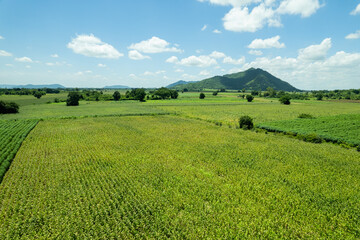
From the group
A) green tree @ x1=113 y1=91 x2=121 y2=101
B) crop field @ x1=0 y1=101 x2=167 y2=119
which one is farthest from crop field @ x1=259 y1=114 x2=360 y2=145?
green tree @ x1=113 y1=91 x2=121 y2=101

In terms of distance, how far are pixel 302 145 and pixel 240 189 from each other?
70.6 ft

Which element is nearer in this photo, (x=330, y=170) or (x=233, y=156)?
(x=330, y=170)

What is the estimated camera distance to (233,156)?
2572cm

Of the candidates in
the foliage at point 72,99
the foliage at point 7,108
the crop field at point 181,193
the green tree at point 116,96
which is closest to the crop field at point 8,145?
the crop field at point 181,193

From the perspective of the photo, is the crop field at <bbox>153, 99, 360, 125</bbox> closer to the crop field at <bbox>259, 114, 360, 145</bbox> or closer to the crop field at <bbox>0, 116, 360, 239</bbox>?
the crop field at <bbox>259, 114, 360, 145</bbox>

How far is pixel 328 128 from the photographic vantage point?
4100 centimetres

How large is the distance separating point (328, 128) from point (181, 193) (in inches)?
1674

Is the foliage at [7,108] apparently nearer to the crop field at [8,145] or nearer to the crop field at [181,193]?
the crop field at [8,145]

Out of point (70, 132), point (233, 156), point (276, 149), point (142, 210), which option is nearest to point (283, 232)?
point (142, 210)

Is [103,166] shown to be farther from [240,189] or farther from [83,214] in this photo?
[240,189]

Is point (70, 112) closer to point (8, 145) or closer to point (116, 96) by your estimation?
point (8, 145)

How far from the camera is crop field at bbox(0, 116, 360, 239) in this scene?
491 inches

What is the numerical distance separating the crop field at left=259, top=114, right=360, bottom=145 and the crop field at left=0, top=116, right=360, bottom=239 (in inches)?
231

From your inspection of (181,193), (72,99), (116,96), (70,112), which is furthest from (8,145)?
(116,96)
